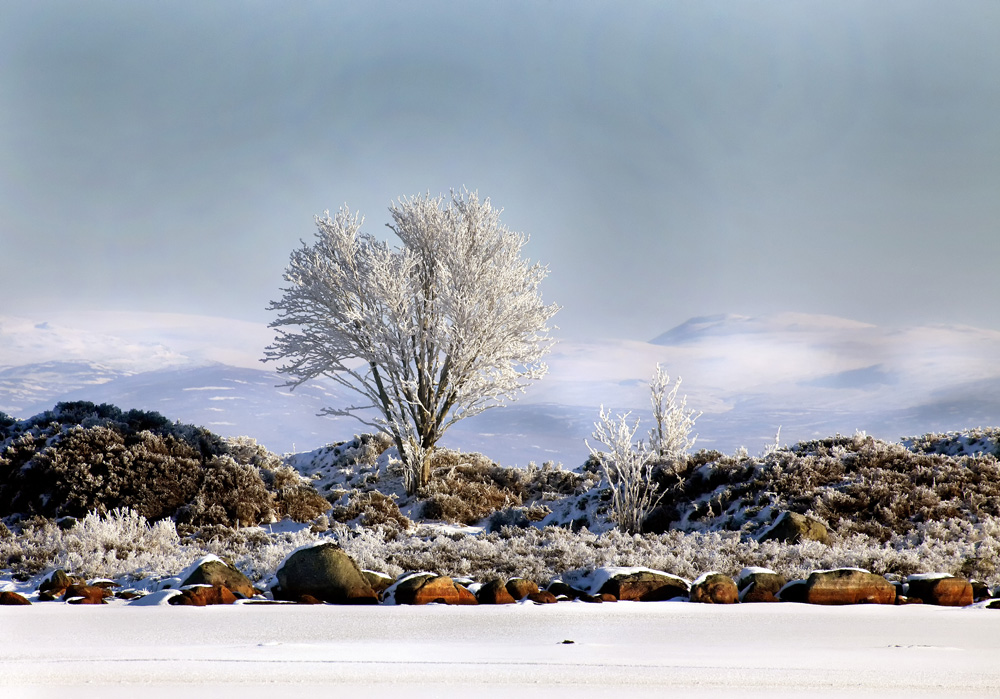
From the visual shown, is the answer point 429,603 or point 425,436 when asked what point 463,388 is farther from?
point 429,603

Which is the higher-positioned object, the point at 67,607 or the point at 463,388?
the point at 463,388

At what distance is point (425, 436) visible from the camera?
57.2ft

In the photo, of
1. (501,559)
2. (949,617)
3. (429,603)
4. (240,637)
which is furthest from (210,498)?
(949,617)

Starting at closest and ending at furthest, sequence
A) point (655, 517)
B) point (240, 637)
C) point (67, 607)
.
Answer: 1. point (240, 637)
2. point (67, 607)
3. point (655, 517)

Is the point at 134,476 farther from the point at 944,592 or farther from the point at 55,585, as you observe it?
the point at 944,592

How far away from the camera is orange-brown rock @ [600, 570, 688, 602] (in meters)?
5.77

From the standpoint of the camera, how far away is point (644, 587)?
5.80m

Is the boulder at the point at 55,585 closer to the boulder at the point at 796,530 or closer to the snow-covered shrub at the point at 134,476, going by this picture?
the snow-covered shrub at the point at 134,476

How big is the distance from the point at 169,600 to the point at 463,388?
12.2 meters

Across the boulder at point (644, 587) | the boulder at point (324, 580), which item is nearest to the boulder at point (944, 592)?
the boulder at point (644, 587)

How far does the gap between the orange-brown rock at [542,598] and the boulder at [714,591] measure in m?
0.99

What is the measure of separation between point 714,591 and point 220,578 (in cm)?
363

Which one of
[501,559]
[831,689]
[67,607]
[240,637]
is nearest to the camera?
[831,689]

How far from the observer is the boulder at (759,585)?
5812 millimetres
